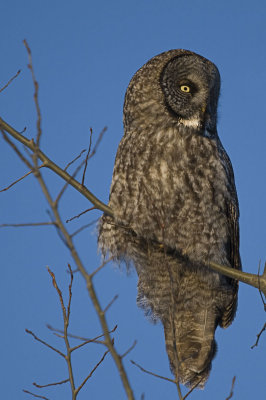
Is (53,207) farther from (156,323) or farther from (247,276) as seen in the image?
(156,323)

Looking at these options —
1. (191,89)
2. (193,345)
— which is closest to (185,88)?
(191,89)

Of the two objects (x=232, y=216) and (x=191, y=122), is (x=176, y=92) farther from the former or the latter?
(x=232, y=216)

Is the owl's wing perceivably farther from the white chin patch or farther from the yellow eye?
the yellow eye

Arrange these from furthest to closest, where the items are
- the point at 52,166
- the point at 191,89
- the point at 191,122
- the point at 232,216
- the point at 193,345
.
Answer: the point at 193,345 < the point at 191,89 < the point at 232,216 < the point at 191,122 < the point at 52,166

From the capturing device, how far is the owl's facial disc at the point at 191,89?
14.9 ft

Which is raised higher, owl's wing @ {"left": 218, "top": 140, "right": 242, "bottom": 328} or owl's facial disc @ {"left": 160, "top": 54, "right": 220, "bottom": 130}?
owl's facial disc @ {"left": 160, "top": 54, "right": 220, "bottom": 130}

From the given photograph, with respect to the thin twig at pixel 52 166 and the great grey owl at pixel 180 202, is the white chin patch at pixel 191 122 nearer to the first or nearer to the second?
the great grey owl at pixel 180 202

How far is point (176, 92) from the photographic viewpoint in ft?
15.3

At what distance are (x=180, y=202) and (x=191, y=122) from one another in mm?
656

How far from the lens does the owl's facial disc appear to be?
454cm

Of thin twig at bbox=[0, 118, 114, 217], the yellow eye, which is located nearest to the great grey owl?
the yellow eye

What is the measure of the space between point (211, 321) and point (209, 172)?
4.75 ft

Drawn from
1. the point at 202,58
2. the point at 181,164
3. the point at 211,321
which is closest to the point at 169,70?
the point at 202,58

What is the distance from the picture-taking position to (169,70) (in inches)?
186
